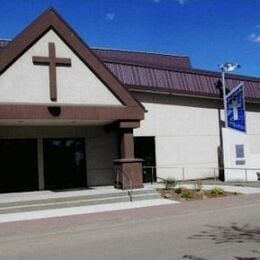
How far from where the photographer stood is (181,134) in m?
26.4

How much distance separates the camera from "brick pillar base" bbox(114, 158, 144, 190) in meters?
19.7

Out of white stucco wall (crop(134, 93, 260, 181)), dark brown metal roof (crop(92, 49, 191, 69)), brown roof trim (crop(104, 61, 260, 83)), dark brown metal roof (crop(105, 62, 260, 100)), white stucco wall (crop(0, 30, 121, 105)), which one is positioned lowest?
white stucco wall (crop(134, 93, 260, 181))

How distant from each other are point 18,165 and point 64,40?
18.8ft

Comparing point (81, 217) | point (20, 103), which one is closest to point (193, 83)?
point (20, 103)

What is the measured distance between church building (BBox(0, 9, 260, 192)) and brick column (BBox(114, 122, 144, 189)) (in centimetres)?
4

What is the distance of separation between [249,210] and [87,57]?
8307mm

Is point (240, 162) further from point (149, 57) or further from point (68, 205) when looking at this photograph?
point (68, 205)

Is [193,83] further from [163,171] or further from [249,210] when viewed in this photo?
[249,210]

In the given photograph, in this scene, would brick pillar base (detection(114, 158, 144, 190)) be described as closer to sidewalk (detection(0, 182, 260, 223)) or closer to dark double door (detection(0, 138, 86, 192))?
sidewalk (detection(0, 182, 260, 223))

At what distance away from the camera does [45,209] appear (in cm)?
1702

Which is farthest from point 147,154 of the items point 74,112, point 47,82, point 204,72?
point 47,82

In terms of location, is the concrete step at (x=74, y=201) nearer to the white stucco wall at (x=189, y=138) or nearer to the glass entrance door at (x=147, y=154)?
the glass entrance door at (x=147, y=154)

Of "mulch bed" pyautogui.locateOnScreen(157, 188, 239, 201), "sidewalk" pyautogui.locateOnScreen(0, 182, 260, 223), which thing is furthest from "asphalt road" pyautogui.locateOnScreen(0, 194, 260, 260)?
"mulch bed" pyautogui.locateOnScreen(157, 188, 239, 201)

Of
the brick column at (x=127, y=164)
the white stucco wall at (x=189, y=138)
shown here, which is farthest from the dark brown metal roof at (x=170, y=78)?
the brick column at (x=127, y=164)
